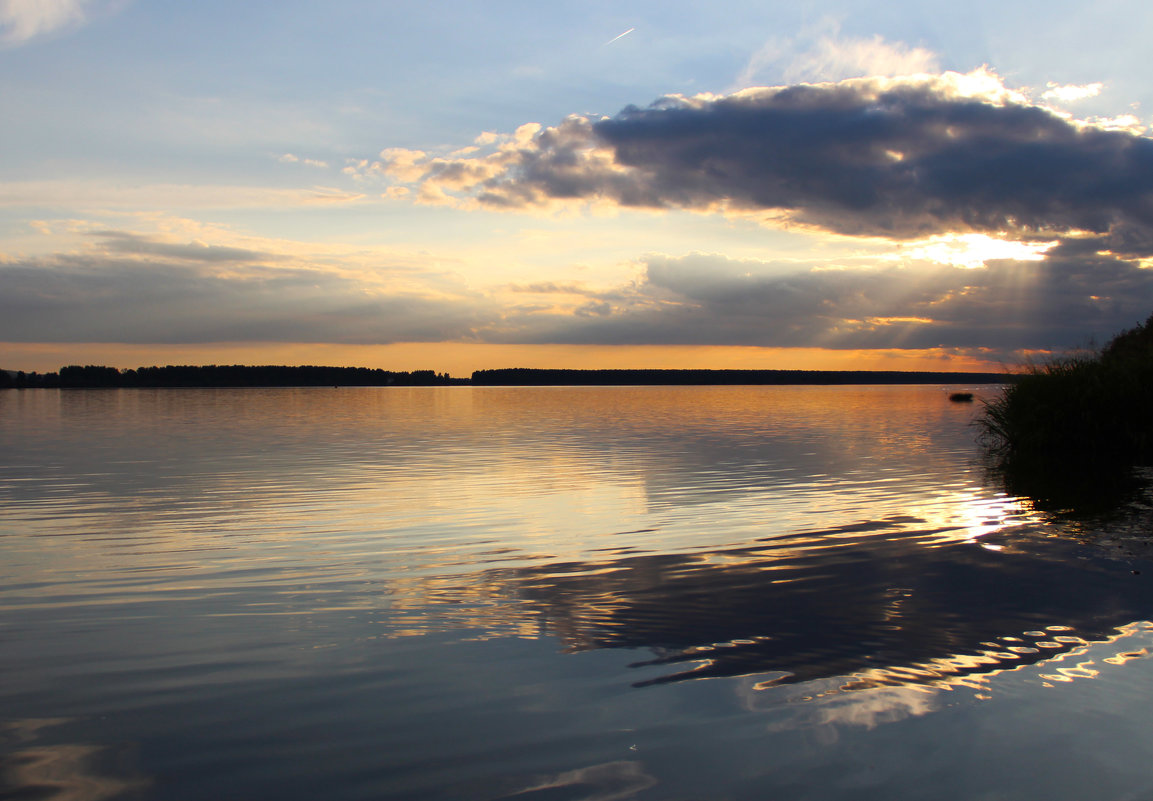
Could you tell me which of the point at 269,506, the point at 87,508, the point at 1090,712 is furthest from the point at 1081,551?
the point at 87,508

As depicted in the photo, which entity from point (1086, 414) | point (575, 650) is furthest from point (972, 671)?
point (1086, 414)

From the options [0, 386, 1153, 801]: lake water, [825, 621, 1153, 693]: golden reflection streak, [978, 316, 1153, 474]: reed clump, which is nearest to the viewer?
[0, 386, 1153, 801]: lake water

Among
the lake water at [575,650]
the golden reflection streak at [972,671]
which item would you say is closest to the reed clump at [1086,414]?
the lake water at [575,650]

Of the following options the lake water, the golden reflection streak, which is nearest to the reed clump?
the lake water

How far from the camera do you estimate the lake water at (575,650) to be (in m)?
5.70

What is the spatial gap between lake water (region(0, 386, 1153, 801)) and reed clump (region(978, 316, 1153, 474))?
39.4ft

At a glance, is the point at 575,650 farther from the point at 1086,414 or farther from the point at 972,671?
the point at 1086,414

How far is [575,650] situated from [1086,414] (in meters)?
26.5

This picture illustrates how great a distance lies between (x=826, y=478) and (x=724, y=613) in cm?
1515

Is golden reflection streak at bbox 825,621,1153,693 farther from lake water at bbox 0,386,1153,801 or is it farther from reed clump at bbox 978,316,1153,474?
reed clump at bbox 978,316,1153,474

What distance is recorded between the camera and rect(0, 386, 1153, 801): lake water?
5699 mm

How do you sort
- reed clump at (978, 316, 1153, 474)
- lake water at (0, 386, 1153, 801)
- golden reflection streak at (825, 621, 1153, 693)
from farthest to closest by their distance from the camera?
reed clump at (978, 316, 1153, 474) < golden reflection streak at (825, 621, 1153, 693) < lake water at (0, 386, 1153, 801)

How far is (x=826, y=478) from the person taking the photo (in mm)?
23391

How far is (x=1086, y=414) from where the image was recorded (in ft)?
90.2
